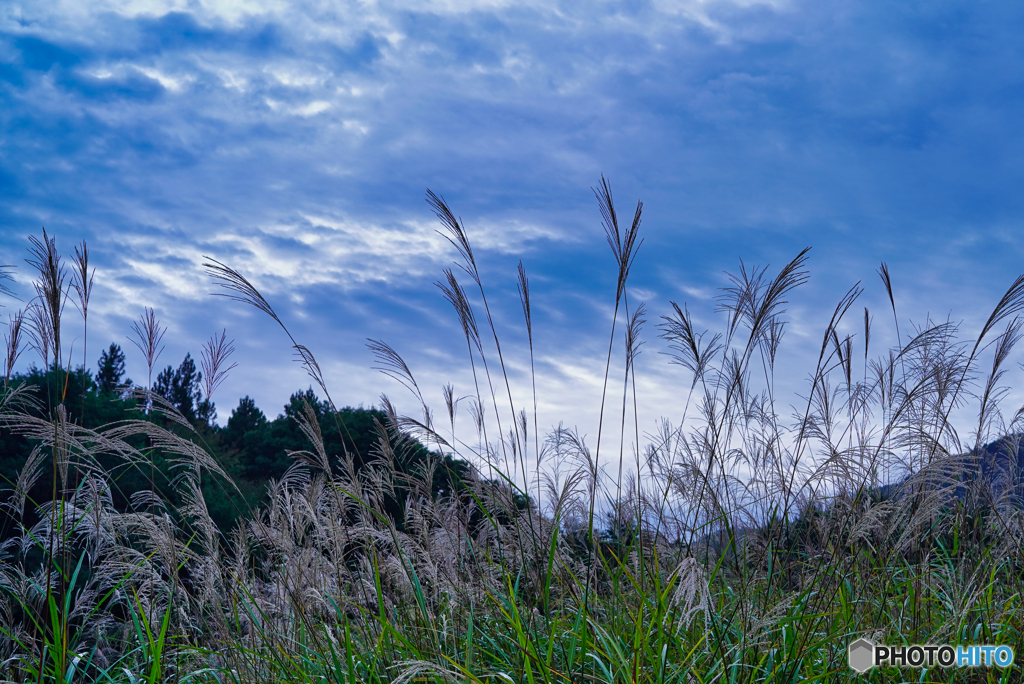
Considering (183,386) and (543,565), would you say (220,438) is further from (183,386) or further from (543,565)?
(543,565)

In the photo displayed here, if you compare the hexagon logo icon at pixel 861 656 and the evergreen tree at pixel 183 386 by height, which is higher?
the evergreen tree at pixel 183 386

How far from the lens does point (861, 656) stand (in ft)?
9.57

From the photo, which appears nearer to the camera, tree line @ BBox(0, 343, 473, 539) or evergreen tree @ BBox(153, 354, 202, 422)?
tree line @ BBox(0, 343, 473, 539)

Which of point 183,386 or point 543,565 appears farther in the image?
point 183,386

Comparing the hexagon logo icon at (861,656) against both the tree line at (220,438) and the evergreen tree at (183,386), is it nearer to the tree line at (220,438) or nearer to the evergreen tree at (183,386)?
the tree line at (220,438)

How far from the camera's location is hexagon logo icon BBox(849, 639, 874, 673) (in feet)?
9.41

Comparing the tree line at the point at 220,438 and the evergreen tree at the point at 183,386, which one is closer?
the tree line at the point at 220,438

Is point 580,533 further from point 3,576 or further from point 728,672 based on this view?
point 3,576

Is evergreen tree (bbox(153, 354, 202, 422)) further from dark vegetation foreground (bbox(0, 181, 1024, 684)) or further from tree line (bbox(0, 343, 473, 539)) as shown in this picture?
dark vegetation foreground (bbox(0, 181, 1024, 684))

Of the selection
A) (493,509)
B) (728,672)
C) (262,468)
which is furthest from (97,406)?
(728,672)

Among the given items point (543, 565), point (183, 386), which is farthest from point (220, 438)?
point (543, 565)

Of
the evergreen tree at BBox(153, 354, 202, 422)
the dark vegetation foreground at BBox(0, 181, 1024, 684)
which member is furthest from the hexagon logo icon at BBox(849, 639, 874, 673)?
the evergreen tree at BBox(153, 354, 202, 422)

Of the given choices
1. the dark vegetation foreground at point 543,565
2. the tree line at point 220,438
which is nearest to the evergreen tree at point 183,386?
the tree line at point 220,438

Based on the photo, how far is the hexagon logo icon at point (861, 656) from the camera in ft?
9.41
